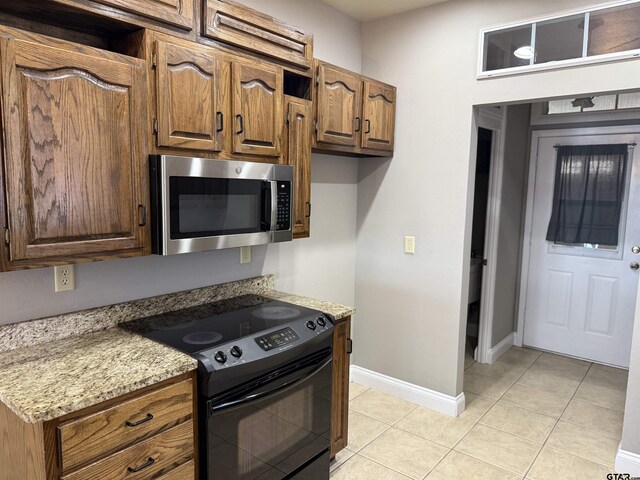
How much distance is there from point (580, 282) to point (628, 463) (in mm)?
1913

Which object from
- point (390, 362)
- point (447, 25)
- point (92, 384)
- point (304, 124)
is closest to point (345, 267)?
point (390, 362)

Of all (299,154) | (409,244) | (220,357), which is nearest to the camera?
(220,357)

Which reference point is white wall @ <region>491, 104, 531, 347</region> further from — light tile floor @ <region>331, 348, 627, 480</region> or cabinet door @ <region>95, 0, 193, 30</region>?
cabinet door @ <region>95, 0, 193, 30</region>

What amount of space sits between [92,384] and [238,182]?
39.5 inches

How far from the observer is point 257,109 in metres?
2.11

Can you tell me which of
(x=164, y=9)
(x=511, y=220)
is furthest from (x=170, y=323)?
(x=511, y=220)

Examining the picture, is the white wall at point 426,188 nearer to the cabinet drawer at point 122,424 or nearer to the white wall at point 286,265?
the white wall at point 286,265

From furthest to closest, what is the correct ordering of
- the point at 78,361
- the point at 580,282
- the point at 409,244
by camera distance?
the point at 580,282, the point at 409,244, the point at 78,361

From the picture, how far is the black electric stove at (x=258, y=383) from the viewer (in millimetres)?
1717

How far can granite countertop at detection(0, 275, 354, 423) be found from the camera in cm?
133

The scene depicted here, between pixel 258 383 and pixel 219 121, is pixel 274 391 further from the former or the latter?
pixel 219 121

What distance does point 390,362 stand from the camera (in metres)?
3.37

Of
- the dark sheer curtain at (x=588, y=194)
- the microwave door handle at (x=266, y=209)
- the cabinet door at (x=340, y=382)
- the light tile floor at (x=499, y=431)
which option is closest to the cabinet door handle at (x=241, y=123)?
the microwave door handle at (x=266, y=209)

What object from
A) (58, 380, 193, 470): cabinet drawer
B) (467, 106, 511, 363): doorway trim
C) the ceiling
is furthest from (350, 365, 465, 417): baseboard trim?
the ceiling
